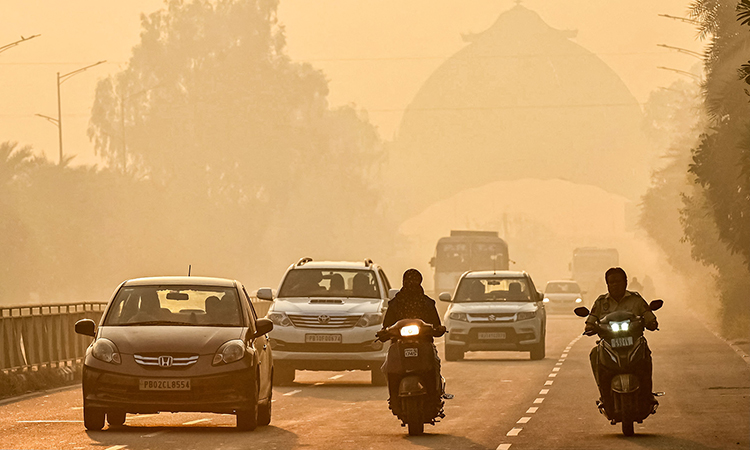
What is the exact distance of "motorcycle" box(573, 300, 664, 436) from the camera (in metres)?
16.1

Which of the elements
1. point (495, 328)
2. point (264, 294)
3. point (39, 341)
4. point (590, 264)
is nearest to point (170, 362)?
point (264, 294)

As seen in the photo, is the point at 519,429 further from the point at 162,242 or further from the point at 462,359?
the point at 162,242

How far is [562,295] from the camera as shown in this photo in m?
72.3

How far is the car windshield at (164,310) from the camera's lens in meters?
17.8

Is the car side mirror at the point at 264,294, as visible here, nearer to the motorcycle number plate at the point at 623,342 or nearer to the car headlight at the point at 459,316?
the car headlight at the point at 459,316

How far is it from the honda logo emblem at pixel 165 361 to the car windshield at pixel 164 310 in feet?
2.70

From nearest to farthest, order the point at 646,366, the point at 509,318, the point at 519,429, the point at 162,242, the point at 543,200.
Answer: the point at 646,366 → the point at 519,429 → the point at 509,318 → the point at 162,242 → the point at 543,200

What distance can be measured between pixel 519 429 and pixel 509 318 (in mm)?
16298

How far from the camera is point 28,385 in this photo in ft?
80.7

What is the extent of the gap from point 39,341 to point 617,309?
12150mm

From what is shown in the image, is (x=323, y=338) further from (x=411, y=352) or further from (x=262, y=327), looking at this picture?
(x=411, y=352)

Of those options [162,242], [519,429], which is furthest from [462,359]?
[162,242]

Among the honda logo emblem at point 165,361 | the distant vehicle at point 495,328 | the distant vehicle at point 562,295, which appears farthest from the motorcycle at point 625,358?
the distant vehicle at point 562,295

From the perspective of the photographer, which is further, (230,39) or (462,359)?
(230,39)
